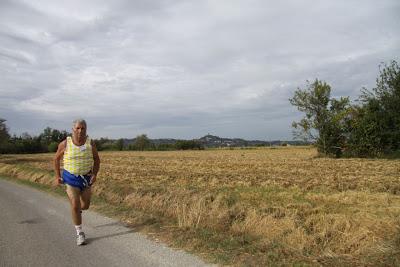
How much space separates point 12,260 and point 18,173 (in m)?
21.2

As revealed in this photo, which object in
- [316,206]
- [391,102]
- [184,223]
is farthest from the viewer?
[391,102]

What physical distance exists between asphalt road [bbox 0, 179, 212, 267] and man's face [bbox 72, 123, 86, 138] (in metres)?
1.86

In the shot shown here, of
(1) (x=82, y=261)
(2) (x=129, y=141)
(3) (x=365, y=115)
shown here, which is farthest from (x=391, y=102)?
(2) (x=129, y=141)

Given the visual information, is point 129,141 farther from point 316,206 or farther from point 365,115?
point 316,206

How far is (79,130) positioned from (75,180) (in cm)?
88

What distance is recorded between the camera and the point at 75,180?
23.0ft

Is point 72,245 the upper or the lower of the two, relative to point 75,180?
lower

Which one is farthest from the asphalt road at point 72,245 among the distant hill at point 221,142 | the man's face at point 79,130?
the distant hill at point 221,142

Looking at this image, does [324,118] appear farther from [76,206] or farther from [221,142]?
[221,142]

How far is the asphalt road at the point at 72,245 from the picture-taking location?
5840mm

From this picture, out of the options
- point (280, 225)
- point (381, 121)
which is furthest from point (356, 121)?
point (280, 225)

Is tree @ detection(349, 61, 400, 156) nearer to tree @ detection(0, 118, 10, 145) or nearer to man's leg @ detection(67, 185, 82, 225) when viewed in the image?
man's leg @ detection(67, 185, 82, 225)

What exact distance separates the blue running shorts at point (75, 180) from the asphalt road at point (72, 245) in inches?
38.2

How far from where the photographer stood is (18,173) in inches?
999
